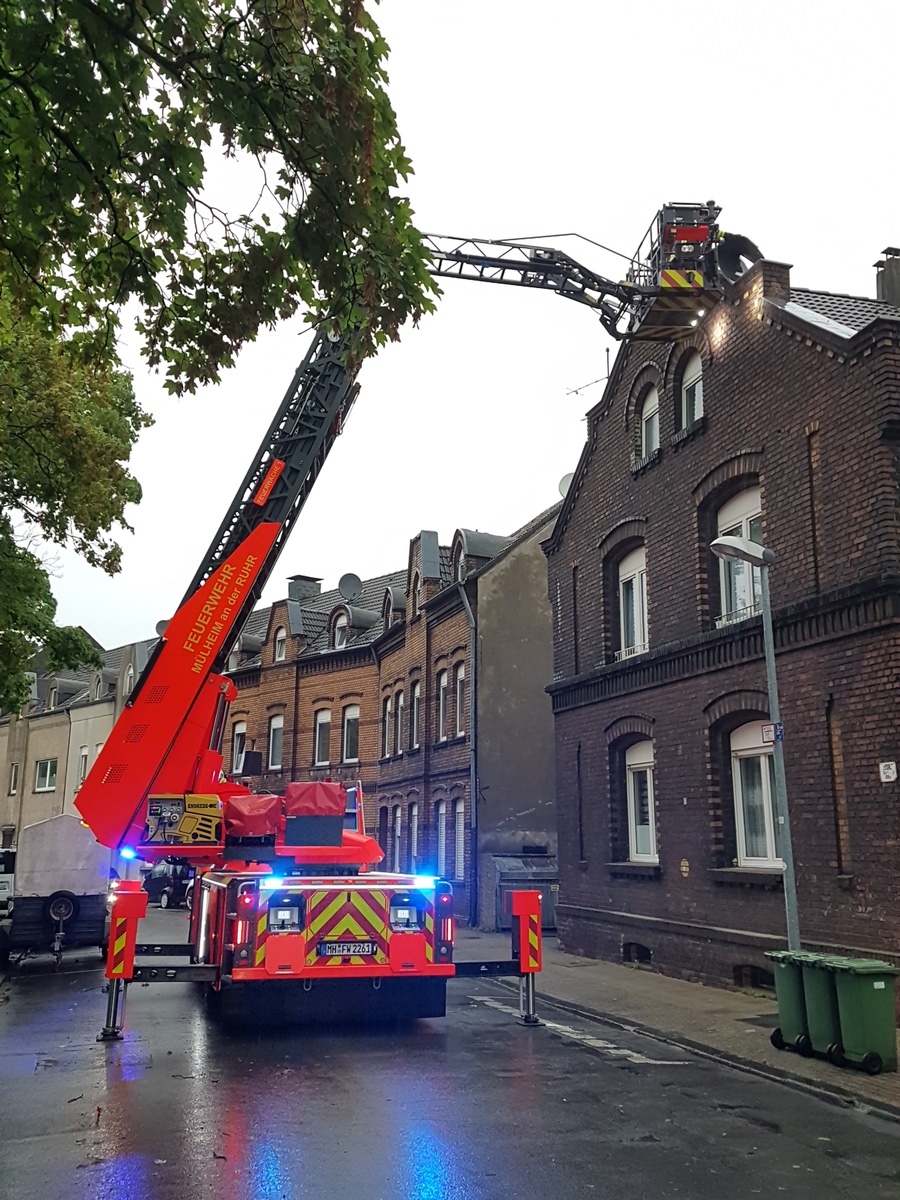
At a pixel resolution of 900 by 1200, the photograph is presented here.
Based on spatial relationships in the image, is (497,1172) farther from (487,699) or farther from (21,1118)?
(487,699)

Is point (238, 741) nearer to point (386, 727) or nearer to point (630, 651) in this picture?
point (386, 727)

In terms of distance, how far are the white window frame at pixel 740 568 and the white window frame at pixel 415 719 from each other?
15.2 meters

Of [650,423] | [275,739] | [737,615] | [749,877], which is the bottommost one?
[749,877]

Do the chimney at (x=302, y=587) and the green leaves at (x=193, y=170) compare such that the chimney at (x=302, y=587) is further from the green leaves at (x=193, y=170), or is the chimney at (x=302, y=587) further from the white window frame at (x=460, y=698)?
the green leaves at (x=193, y=170)

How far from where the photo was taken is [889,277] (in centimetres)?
1827

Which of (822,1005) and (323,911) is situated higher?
(323,911)

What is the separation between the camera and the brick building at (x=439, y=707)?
83.8 feet

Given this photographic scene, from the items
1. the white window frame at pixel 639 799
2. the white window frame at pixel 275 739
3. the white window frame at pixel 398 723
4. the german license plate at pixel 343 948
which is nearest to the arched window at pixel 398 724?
the white window frame at pixel 398 723

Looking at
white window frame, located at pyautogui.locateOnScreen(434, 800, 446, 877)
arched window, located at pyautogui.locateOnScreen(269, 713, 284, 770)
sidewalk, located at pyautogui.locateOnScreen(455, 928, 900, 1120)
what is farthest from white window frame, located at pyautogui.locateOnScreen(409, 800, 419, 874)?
sidewalk, located at pyautogui.locateOnScreen(455, 928, 900, 1120)

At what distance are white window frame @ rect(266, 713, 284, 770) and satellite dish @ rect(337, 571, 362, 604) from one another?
5.20m

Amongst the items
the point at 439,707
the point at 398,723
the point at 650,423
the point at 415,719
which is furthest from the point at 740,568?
the point at 398,723

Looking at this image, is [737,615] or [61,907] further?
[61,907]

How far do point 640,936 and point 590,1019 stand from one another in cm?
459

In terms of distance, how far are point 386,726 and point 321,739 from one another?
433 centimetres
